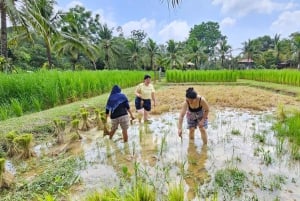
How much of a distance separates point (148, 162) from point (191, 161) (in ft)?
2.30

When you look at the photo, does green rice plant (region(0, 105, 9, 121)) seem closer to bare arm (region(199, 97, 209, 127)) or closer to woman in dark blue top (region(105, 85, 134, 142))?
woman in dark blue top (region(105, 85, 134, 142))

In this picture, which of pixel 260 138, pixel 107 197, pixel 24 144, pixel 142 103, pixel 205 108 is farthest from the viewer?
pixel 142 103

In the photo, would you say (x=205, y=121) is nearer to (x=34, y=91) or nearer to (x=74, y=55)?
(x=34, y=91)

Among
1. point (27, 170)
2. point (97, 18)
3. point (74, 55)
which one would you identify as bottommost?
point (27, 170)

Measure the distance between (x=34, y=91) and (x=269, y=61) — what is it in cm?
4295

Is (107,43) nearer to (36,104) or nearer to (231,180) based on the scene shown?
(36,104)

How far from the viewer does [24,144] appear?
14.6 feet

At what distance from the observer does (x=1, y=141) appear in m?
4.86

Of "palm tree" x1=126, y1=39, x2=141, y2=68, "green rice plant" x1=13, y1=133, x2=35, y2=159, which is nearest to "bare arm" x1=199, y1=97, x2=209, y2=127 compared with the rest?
"green rice plant" x1=13, y1=133, x2=35, y2=159

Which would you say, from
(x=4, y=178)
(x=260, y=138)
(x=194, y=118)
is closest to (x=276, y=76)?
(x=260, y=138)

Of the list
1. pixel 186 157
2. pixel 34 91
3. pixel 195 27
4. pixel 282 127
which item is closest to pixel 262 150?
pixel 186 157

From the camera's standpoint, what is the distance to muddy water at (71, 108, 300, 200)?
130 inches

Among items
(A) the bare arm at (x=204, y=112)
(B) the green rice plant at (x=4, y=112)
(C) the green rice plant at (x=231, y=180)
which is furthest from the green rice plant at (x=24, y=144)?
(C) the green rice plant at (x=231, y=180)

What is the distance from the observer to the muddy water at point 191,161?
331 cm
